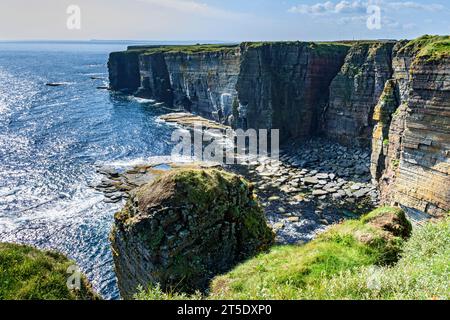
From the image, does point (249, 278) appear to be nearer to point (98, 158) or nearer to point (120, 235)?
point (120, 235)

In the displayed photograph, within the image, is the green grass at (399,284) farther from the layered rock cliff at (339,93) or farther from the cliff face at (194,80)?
the cliff face at (194,80)

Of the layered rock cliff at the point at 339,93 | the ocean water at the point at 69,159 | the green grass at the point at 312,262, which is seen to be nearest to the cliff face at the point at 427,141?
the layered rock cliff at the point at 339,93

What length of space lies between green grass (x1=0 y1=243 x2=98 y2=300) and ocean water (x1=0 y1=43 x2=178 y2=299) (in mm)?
17139

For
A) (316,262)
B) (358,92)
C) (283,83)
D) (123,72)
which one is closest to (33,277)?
(316,262)

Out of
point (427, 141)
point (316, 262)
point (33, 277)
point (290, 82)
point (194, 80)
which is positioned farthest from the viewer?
point (194, 80)

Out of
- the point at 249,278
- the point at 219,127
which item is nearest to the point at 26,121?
the point at 219,127

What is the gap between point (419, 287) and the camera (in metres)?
10.1

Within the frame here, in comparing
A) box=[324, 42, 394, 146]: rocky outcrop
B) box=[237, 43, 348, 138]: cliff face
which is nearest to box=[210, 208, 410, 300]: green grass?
box=[324, 42, 394, 146]: rocky outcrop

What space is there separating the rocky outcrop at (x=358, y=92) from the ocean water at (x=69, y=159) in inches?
1338

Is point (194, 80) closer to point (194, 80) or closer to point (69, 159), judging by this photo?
point (194, 80)

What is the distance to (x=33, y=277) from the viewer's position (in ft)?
46.5

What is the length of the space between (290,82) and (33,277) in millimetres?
68936

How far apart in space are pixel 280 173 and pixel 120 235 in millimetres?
42601

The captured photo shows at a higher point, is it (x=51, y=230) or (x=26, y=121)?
(x=26, y=121)
